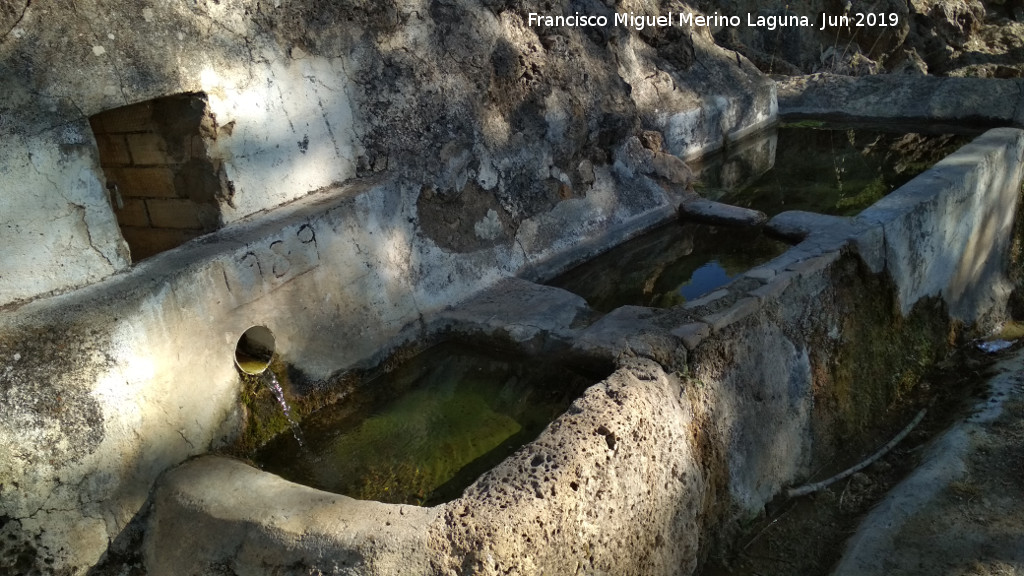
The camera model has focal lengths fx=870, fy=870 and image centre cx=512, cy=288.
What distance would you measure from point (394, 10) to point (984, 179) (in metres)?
2.95

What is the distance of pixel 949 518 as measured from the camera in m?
2.96

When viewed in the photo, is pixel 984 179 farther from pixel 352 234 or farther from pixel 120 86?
pixel 120 86

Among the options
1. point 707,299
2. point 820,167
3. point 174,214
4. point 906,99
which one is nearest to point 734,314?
point 707,299

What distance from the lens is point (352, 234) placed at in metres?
3.40

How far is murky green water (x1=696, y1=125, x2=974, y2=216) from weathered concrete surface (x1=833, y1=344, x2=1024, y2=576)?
164cm

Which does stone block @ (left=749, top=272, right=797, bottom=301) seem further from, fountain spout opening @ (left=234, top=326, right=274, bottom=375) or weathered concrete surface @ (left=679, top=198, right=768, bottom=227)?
fountain spout opening @ (left=234, top=326, right=274, bottom=375)

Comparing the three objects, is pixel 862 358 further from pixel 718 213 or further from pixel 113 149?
pixel 113 149

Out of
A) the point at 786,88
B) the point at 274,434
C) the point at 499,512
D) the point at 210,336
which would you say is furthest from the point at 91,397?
the point at 786,88

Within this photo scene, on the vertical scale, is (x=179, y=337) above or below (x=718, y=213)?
above

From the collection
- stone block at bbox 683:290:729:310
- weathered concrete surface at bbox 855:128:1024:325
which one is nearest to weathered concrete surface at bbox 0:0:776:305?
stone block at bbox 683:290:729:310

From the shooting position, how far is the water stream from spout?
3.06 m

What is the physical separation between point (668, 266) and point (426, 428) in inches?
68.0

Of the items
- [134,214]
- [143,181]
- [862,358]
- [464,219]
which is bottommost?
[862,358]

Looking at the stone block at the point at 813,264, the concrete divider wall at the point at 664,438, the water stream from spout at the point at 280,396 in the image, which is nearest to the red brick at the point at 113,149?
the water stream from spout at the point at 280,396
